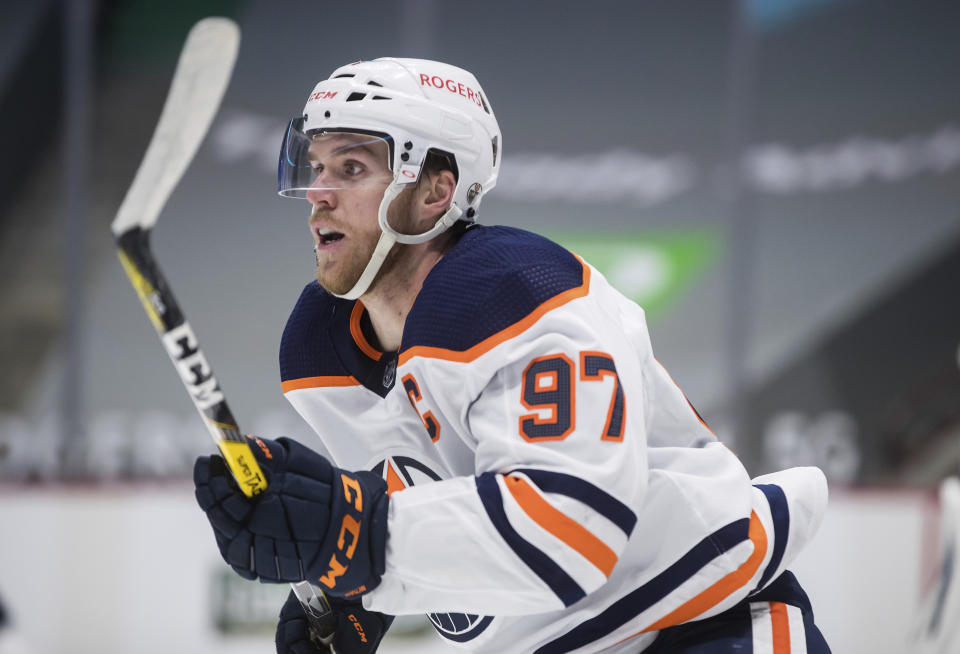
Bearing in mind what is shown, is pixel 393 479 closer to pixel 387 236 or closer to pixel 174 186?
pixel 387 236

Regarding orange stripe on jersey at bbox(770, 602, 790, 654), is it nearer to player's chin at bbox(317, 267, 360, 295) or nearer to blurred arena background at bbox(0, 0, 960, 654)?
player's chin at bbox(317, 267, 360, 295)

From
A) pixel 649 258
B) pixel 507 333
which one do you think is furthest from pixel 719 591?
pixel 649 258

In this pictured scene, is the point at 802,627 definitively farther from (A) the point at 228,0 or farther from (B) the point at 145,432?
(A) the point at 228,0

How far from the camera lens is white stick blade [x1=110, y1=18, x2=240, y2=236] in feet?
3.41

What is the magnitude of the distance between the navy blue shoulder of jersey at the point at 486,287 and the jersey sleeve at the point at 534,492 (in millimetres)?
31

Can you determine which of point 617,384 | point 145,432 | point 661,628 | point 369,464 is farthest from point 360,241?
point 145,432

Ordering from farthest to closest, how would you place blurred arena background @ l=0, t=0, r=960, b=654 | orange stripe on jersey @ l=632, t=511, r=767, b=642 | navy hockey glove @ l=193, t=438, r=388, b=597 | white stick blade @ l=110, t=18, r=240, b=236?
blurred arena background @ l=0, t=0, r=960, b=654
orange stripe on jersey @ l=632, t=511, r=767, b=642
navy hockey glove @ l=193, t=438, r=388, b=597
white stick blade @ l=110, t=18, r=240, b=236

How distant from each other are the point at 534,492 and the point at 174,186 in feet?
1.64

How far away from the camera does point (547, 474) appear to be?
47.5 inches

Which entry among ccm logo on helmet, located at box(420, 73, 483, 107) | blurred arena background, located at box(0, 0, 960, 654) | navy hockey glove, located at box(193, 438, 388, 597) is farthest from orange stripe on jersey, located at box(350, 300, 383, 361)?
blurred arena background, located at box(0, 0, 960, 654)

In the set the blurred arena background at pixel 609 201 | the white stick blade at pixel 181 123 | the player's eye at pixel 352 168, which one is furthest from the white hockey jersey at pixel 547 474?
the blurred arena background at pixel 609 201

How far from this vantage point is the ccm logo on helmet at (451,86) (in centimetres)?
163

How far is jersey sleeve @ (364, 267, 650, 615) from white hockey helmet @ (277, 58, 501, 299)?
1.28ft

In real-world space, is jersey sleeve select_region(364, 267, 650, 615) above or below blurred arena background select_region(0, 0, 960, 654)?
below
